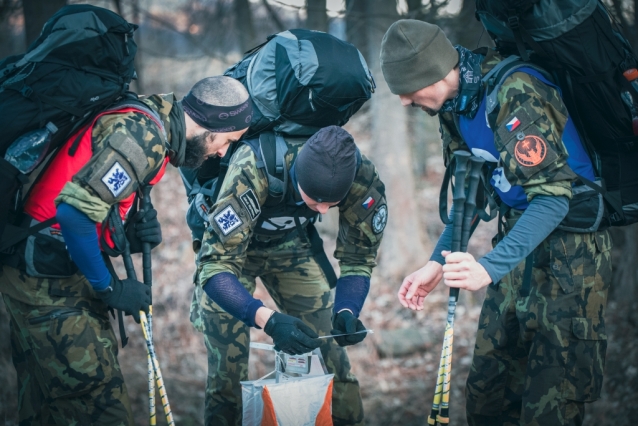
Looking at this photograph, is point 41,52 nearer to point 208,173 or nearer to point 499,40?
point 208,173

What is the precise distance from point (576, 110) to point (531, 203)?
67cm

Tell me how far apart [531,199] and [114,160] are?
207cm

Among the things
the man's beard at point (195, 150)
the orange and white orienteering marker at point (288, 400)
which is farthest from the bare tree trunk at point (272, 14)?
the orange and white orienteering marker at point (288, 400)

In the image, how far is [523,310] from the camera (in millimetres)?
3553

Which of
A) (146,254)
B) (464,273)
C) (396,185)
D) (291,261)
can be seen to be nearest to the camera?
(464,273)

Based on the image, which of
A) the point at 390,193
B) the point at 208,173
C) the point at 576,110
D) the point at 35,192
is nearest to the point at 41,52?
the point at 35,192

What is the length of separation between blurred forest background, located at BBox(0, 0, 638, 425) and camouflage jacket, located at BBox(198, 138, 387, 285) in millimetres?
2036

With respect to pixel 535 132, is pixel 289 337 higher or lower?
lower

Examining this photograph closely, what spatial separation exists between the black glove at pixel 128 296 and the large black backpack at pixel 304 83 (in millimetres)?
1144

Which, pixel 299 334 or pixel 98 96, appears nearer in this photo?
pixel 98 96

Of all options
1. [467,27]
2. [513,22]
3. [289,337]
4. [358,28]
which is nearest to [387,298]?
[467,27]

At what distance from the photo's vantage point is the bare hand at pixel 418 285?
11.9 feet

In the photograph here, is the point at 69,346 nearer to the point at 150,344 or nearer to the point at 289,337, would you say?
the point at 150,344

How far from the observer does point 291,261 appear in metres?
4.19
